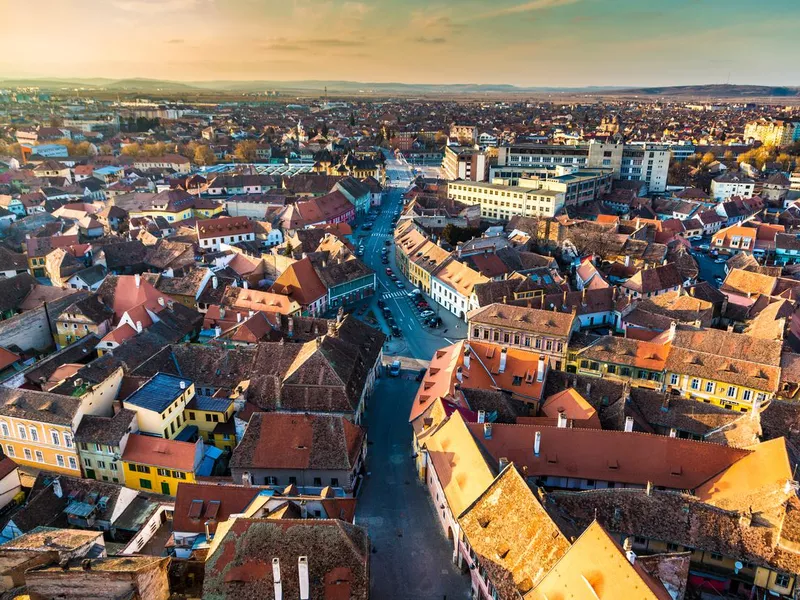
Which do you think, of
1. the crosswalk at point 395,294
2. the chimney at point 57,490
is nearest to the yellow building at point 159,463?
the chimney at point 57,490

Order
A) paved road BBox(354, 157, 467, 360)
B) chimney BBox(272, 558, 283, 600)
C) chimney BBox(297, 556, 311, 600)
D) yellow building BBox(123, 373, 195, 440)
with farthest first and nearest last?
paved road BBox(354, 157, 467, 360) < yellow building BBox(123, 373, 195, 440) < chimney BBox(297, 556, 311, 600) < chimney BBox(272, 558, 283, 600)

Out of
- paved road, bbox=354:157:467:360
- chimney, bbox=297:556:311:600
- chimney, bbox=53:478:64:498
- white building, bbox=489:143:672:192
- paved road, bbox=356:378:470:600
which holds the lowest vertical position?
paved road, bbox=356:378:470:600

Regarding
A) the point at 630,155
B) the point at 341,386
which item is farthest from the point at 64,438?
the point at 630,155

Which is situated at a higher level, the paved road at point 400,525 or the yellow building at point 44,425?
the yellow building at point 44,425

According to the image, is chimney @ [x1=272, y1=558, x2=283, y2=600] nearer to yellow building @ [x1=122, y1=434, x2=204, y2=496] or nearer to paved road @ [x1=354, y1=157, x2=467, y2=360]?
yellow building @ [x1=122, y1=434, x2=204, y2=496]

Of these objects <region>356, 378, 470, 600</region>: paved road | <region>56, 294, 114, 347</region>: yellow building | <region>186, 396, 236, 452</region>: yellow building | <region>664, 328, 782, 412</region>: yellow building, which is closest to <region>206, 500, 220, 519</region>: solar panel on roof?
<region>356, 378, 470, 600</region>: paved road

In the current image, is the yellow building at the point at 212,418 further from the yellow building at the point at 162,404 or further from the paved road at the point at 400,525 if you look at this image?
the paved road at the point at 400,525
